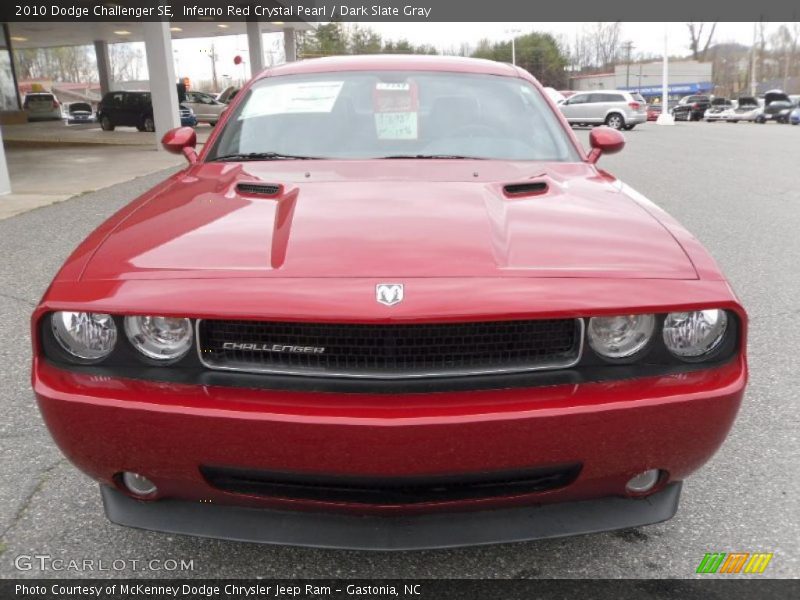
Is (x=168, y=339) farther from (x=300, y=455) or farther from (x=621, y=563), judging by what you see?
(x=621, y=563)

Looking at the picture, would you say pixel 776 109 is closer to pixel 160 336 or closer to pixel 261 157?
pixel 261 157

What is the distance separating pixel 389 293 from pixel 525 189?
2.94 feet

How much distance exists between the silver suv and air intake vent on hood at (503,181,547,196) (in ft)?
81.3

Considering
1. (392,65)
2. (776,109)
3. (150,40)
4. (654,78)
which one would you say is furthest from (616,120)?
(654,78)

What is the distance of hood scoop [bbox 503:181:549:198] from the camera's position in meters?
2.26

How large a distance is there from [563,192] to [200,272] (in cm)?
121

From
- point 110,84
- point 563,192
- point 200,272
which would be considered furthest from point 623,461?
point 110,84

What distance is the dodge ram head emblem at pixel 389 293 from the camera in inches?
62.8

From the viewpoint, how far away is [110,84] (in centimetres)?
3422

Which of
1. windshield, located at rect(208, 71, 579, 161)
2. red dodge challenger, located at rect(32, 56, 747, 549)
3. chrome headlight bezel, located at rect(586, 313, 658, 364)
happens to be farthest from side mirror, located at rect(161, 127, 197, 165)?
chrome headlight bezel, located at rect(586, 313, 658, 364)

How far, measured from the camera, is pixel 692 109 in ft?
144

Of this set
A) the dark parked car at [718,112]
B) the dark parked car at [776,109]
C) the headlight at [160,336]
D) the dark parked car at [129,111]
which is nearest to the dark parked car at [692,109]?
the dark parked car at [718,112]

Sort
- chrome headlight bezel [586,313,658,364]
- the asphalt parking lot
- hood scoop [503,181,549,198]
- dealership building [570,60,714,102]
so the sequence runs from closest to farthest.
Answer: chrome headlight bezel [586,313,658,364], the asphalt parking lot, hood scoop [503,181,549,198], dealership building [570,60,714,102]

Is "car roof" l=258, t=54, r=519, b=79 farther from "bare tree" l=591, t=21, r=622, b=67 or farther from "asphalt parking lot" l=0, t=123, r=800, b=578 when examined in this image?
"bare tree" l=591, t=21, r=622, b=67
